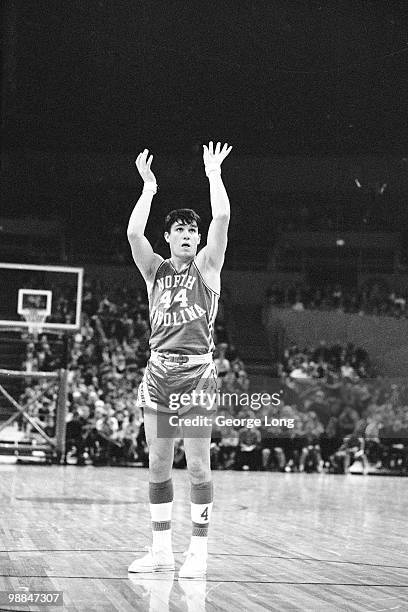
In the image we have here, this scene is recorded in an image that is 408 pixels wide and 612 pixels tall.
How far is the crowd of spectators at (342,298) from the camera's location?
20.3m

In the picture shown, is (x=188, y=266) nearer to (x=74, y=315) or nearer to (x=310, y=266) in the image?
(x=74, y=315)

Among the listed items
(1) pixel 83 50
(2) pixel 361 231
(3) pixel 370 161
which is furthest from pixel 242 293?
(1) pixel 83 50

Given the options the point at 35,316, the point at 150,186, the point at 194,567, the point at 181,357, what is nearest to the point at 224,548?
the point at 194,567

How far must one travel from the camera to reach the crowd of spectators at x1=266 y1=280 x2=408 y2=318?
20.3m

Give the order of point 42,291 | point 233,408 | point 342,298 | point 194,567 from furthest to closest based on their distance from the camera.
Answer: point 342,298, point 233,408, point 42,291, point 194,567

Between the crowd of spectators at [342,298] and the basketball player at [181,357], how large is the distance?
16.2 metres

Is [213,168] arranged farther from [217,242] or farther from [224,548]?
[224,548]

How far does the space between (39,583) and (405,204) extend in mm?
17733

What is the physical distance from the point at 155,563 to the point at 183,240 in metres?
1.63

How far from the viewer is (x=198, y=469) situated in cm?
434

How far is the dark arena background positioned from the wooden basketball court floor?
1.2 inches

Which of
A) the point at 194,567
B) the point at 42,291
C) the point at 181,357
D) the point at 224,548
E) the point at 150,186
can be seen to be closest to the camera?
the point at 194,567

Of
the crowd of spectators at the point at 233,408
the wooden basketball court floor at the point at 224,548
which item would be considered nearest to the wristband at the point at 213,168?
the wooden basketball court floor at the point at 224,548

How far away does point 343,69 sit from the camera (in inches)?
480
